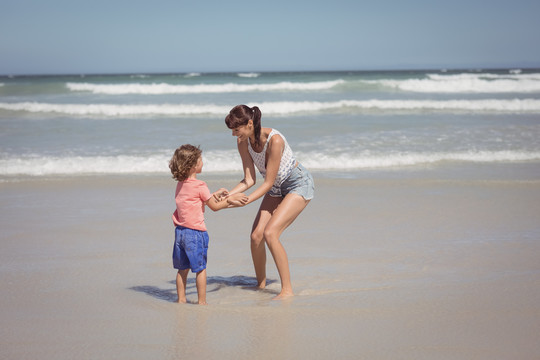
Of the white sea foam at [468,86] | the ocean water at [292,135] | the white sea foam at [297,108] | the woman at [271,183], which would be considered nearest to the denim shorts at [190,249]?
the woman at [271,183]

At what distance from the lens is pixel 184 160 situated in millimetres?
3971

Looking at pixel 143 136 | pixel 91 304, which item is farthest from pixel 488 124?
pixel 91 304

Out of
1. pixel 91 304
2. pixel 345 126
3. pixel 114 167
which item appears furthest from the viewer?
pixel 345 126

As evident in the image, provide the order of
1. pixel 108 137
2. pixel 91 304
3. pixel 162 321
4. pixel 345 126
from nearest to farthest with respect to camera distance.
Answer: pixel 162 321
pixel 91 304
pixel 108 137
pixel 345 126

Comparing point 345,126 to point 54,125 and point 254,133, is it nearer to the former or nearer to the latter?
point 54,125

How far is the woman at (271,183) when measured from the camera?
420cm

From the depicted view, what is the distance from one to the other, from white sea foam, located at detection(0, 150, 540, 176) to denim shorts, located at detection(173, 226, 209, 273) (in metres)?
6.04

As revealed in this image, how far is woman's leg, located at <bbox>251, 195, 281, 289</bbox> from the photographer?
457 cm

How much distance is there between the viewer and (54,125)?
16.8 metres

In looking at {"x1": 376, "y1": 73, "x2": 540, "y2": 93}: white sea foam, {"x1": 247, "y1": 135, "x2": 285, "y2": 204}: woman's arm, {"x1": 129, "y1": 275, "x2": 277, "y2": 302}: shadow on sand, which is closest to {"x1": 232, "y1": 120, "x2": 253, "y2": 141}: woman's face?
{"x1": 247, "y1": 135, "x2": 285, "y2": 204}: woman's arm

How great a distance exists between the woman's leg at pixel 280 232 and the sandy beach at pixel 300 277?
0.60ft

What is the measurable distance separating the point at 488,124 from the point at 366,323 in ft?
45.5

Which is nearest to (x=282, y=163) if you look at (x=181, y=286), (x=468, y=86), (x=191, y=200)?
(x=191, y=200)

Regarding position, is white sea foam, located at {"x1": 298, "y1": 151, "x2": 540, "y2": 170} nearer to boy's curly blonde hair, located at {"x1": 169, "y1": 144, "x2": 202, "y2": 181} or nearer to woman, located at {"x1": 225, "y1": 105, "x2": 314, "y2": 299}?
woman, located at {"x1": 225, "y1": 105, "x2": 314, "y2": 299}
